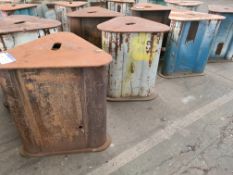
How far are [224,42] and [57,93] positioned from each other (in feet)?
12.8

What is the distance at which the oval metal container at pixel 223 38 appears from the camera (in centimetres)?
372

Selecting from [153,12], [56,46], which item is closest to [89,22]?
[56,46]

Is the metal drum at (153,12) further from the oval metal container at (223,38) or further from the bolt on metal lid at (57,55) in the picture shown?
the bolt on metal lid at (57,55)

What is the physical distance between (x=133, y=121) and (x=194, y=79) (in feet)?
5.84

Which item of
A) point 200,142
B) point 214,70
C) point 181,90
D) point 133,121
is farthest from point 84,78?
point 214,70

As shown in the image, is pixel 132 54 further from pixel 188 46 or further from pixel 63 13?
pixel 63 13

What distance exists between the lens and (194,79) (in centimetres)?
356

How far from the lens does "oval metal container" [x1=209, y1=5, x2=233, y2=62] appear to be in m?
3.72

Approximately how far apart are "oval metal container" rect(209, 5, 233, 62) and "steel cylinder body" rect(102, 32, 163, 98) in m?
1.87

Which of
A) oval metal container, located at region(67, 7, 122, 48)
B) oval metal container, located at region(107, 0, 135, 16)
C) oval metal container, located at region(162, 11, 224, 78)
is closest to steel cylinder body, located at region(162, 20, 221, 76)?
oval metal container, located at region(162, 11, 224, 78)

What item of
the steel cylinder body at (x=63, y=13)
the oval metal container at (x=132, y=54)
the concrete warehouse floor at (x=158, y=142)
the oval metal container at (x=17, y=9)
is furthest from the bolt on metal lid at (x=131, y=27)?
the oval metal container at (x=17, y=9)

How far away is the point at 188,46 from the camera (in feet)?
10.8

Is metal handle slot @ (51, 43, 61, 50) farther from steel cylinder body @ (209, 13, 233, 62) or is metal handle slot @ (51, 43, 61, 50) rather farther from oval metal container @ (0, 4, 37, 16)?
steel cylinder body @ (209, 13, 233, 62)

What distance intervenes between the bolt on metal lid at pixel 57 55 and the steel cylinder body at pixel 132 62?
2.18 feet
